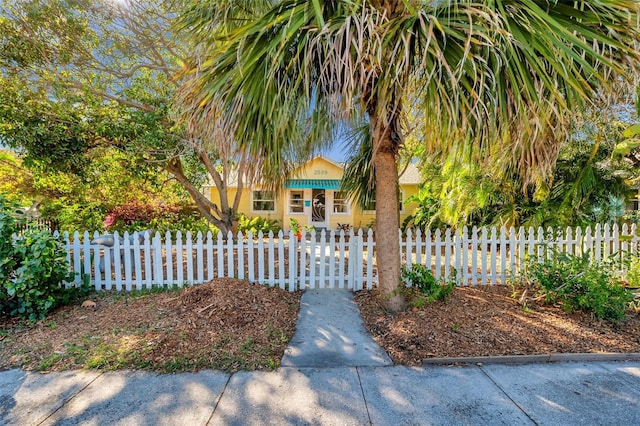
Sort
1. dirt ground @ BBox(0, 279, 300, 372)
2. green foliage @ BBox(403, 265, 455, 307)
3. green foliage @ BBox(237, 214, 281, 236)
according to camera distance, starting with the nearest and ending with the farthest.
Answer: dirt ground @ BBox(0, 279, 300, 372)
green foliage @ BBox(403, 265, 455, 307)
green foliage @ BBox(237, 214, 281, 236)

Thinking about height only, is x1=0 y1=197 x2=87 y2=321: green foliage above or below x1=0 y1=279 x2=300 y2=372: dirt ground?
above

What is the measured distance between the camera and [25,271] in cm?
422

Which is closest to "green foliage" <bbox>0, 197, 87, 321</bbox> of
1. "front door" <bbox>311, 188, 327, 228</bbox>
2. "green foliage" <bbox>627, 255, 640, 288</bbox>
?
"green foliage" <bbox>627, 255, 640, 288</bbox>

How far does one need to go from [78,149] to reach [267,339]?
537 centimetres

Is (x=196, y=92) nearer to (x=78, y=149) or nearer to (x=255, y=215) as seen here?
(x=78, y=149)

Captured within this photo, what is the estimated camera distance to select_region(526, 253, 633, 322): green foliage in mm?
4090

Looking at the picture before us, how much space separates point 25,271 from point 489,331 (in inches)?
246

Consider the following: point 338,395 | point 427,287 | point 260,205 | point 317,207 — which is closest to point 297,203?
point 317,207

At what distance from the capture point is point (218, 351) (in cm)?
346

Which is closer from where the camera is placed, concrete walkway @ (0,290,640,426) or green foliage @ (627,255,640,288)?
concrete walkway @ (0,290,640,426)

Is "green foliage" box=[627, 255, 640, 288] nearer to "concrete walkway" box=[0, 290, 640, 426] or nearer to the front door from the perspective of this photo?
"concrete walkway" box=[0, 290, 640, 426]

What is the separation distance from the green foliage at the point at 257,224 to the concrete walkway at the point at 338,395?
10.6 meters

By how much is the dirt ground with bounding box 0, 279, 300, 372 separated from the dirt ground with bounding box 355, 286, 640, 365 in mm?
1372

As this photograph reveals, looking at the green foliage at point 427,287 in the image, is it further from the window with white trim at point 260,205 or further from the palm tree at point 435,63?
the window with white trim at point 260,205
